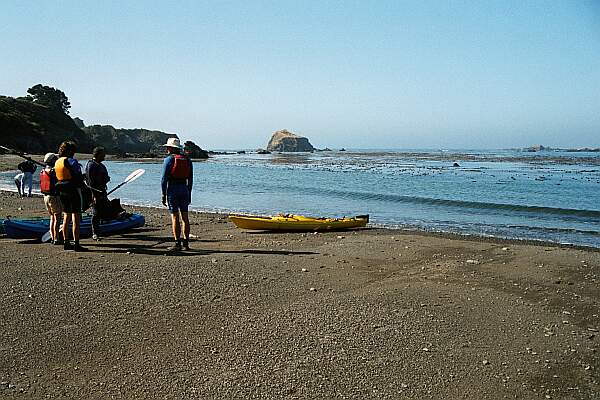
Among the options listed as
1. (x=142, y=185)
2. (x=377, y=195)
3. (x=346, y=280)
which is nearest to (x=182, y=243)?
(x=346, y=280)

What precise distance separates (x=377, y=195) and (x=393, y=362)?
21965 millimetres

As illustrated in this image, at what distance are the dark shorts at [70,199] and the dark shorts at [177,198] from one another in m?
1.62

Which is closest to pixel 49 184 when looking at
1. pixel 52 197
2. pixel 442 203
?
pixel 52 197

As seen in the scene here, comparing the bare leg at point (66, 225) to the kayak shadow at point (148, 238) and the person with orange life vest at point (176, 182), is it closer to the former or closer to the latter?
the person with orange life vest at point (176, 182)

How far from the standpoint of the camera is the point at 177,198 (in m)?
10.2

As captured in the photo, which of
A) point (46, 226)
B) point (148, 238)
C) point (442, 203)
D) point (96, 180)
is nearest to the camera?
point (96, 180)

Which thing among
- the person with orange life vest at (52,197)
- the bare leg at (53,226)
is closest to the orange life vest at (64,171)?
the person with orange life vest at (52,197)

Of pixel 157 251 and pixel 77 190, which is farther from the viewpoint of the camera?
pixel 157 251

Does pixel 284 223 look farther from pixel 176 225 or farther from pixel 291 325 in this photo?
pixel 291 325

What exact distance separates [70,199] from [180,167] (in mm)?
2074

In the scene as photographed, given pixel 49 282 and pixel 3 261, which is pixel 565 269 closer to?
pixel 49 282

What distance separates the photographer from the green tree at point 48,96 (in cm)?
9844

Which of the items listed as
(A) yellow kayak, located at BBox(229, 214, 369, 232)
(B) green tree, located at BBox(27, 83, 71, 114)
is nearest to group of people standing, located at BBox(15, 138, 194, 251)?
(A) yellow kayak, located at BBox(229, 214, 369, 232)

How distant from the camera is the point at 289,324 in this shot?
6367mm
